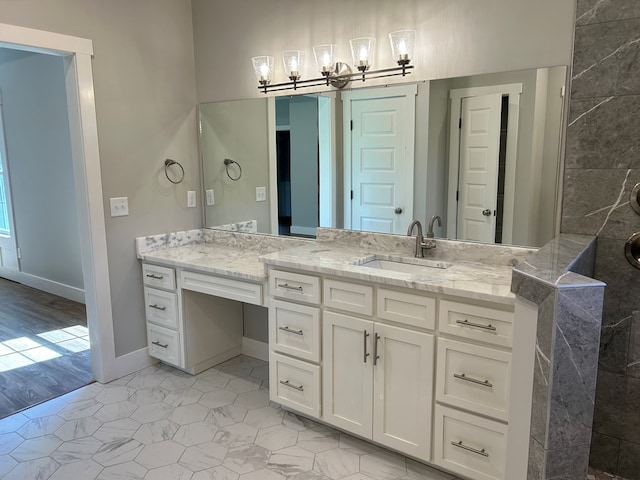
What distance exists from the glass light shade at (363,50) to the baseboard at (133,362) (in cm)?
236

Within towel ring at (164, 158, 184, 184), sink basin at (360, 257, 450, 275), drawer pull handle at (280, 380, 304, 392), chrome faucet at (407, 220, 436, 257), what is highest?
towel ring at (164, 158, 184, 184)

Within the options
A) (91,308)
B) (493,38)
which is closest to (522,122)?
(493,38)

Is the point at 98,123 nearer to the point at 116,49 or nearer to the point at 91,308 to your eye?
the point at 116,49

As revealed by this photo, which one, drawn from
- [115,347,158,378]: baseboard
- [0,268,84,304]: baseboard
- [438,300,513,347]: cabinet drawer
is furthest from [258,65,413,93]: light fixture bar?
[0,268,84,304]: baseboard

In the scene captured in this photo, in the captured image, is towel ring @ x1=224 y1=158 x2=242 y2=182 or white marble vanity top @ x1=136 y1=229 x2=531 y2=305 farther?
towel ring @ x1=224 y1=158 x2=242 y2=182

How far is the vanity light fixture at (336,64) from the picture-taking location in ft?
7.99

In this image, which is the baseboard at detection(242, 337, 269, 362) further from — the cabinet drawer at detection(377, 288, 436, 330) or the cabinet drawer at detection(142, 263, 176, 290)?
the cabinet drawer at detection(377, 288, 436, 330)

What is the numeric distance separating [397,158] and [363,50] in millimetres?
610

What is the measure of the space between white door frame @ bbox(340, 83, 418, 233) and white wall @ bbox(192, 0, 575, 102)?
0.12 m

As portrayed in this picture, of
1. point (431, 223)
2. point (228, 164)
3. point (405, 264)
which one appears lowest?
point (405, 264)

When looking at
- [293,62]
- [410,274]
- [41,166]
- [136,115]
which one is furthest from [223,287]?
[41,166]

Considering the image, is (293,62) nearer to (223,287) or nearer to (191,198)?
(191,198)

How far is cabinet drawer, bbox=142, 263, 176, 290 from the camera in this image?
3055 mm

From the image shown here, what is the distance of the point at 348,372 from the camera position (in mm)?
2316
